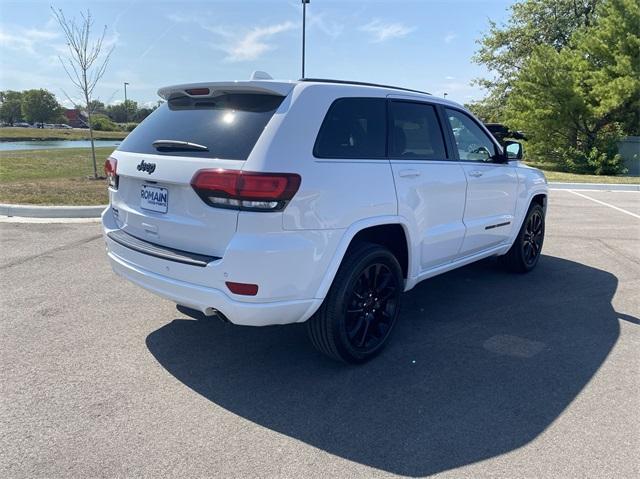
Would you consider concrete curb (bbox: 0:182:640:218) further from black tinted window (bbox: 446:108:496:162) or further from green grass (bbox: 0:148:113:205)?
black tinted window (bbox: 446:108:496:162)

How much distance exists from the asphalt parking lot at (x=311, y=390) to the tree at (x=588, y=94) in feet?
56.8

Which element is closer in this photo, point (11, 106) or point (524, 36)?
point (524, 36)

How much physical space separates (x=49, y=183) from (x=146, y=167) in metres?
9.86

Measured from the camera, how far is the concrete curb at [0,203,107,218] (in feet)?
26.9

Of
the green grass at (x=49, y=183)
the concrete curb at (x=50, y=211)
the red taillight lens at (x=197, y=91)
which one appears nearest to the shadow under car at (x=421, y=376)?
the red taillight lens at (x=197, y=91)

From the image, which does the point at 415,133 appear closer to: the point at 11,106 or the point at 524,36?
the point at 524,36

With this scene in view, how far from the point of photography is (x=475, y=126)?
15.8 feet

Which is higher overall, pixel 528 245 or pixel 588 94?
pixel 588 94

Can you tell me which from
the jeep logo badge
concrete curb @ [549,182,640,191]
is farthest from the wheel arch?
concrete curb @ [549,182,640,191]

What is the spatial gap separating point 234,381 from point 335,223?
1230mm

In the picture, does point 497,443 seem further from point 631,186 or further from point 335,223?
point 631,186

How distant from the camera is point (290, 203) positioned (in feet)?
9.23

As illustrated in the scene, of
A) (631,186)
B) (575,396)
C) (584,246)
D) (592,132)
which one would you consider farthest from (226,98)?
(592,132)

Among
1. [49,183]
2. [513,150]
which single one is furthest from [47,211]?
[513,150]
